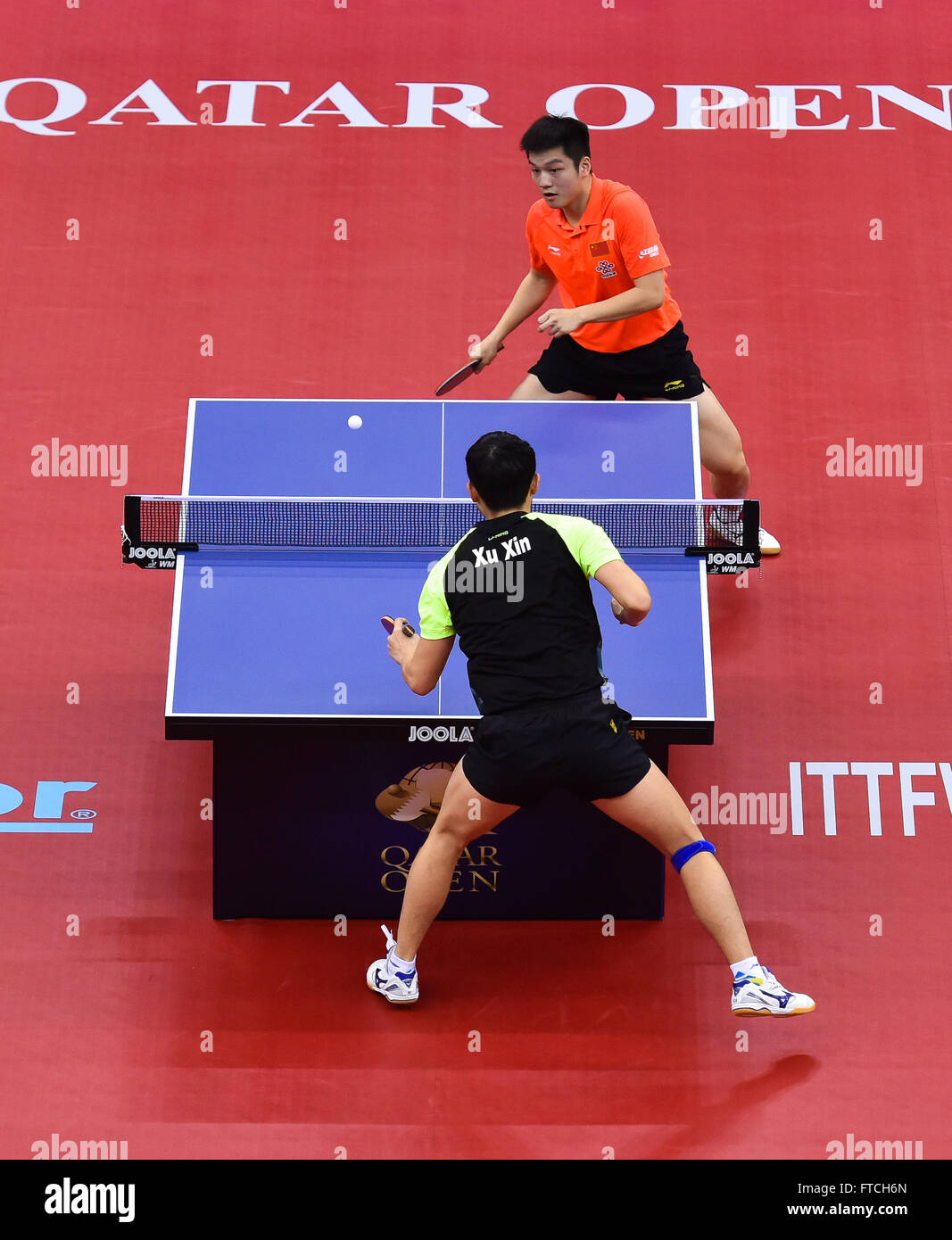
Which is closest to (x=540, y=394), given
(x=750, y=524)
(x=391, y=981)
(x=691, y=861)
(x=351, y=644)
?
(x=750, y=524)

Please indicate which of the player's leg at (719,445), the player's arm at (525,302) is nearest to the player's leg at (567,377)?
the player's arm at (525,302)

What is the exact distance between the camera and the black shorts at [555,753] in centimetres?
523

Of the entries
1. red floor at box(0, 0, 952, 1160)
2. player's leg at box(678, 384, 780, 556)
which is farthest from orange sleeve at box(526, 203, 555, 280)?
red floor at box(0, 0, 952, 1160)

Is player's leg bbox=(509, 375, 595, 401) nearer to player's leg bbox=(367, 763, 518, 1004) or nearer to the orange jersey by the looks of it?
the orange jersey

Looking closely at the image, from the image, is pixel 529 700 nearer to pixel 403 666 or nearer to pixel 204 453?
pixel 403 666

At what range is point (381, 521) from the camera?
6.04 m

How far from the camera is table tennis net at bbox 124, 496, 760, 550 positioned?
595 cm

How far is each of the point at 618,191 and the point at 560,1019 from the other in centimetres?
286

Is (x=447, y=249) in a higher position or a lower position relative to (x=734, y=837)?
higher

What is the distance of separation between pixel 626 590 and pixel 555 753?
0.50 meters

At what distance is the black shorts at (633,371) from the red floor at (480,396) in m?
0.96

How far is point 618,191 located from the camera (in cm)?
657

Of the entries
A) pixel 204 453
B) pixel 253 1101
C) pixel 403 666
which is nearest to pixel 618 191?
pixel 204 453

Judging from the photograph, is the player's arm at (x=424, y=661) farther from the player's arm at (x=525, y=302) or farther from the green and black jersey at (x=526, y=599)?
the player's arm at (x=525, y=302)
